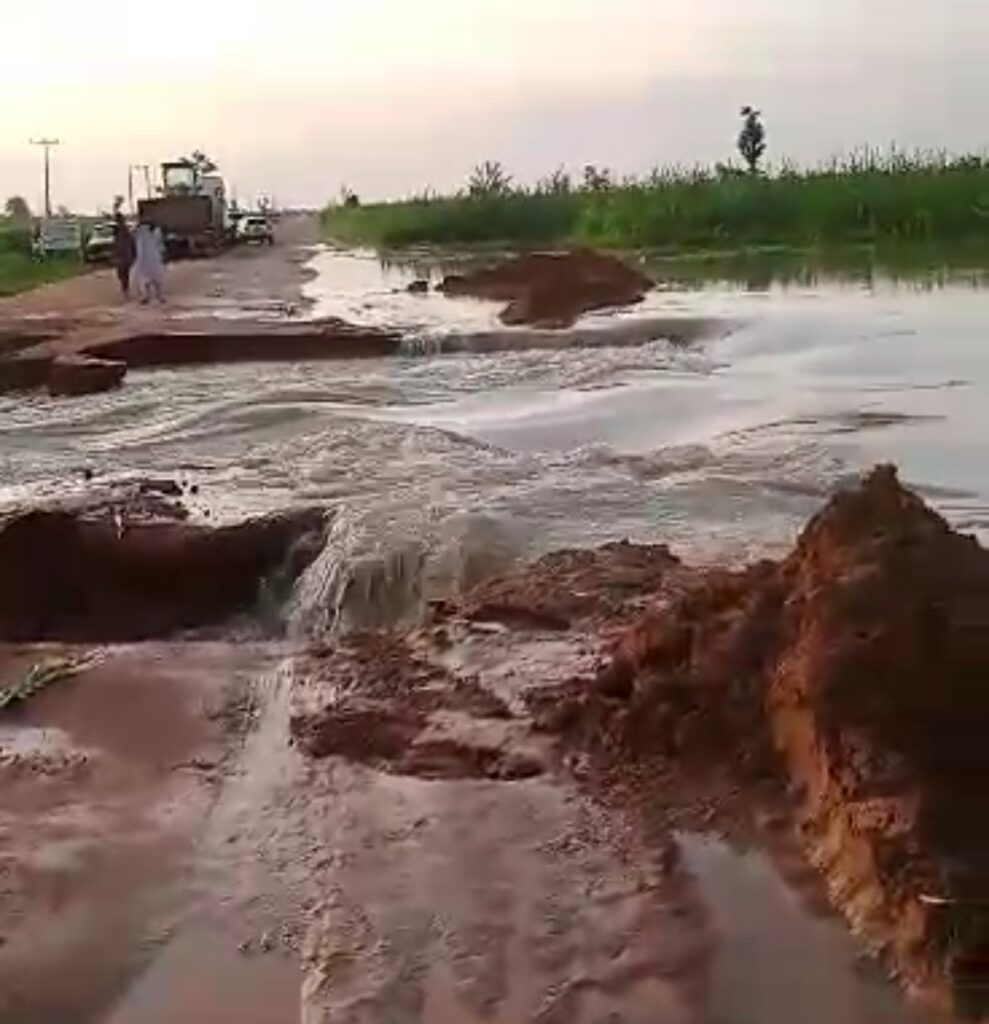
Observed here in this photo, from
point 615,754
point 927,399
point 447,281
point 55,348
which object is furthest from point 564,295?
point 615,754

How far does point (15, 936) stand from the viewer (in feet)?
13.0

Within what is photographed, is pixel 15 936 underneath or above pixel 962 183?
underneath

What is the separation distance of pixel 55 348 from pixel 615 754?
12.9 m

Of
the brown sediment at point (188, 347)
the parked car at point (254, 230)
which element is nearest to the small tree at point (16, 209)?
the parked car at point (254, 230)

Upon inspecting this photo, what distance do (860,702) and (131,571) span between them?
4.62 meters

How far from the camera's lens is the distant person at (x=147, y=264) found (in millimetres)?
23094

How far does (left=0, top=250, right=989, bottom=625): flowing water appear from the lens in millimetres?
8336

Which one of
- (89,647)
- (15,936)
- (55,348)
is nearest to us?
(15,936)

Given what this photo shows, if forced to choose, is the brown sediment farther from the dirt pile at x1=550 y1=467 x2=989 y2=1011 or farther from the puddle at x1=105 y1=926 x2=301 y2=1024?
the puddle at x1=105 y1=926 x2=301 y2=1024

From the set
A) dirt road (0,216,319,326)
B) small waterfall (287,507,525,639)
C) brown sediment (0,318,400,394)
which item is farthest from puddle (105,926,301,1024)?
dirt road (0,216,319,326)

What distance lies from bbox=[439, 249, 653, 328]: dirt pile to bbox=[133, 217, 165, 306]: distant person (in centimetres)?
468

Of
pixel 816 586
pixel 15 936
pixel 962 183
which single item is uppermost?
pixel 962 183

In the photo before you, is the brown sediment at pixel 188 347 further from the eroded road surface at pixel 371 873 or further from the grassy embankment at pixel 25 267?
the grassy embankment at pixel 25 267

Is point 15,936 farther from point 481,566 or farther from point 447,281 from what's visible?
point 447,281
